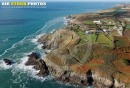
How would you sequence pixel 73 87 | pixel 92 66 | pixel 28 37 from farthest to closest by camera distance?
pixel 28 37 → pixel 92 66 → pixel 73 87

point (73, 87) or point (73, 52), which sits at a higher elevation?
point (73, 52)

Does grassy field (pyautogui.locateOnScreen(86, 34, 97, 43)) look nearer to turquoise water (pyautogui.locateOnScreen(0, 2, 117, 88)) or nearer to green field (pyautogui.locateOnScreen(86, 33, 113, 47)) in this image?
green field (pyautogui.locateOnScreen(86, 33, 113, 47))

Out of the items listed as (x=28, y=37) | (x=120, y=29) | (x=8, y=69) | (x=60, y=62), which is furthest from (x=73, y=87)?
(x=28, y=37)

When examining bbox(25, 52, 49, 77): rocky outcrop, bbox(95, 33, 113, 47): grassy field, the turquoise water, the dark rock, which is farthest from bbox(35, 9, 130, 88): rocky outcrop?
the dark rock

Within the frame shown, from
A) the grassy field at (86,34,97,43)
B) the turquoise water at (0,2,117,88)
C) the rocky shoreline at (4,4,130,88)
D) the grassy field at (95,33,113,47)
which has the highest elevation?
the grassy field at (86,34,97,43)

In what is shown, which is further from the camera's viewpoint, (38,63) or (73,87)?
(38,63)

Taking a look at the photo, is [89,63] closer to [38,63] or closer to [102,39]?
[38,63]

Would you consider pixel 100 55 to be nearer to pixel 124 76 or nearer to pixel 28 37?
pixel 124 76

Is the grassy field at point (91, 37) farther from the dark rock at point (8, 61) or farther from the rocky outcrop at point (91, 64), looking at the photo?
the dark rock at point (8, 61)

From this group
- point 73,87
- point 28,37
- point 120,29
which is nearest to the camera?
point 73,87
